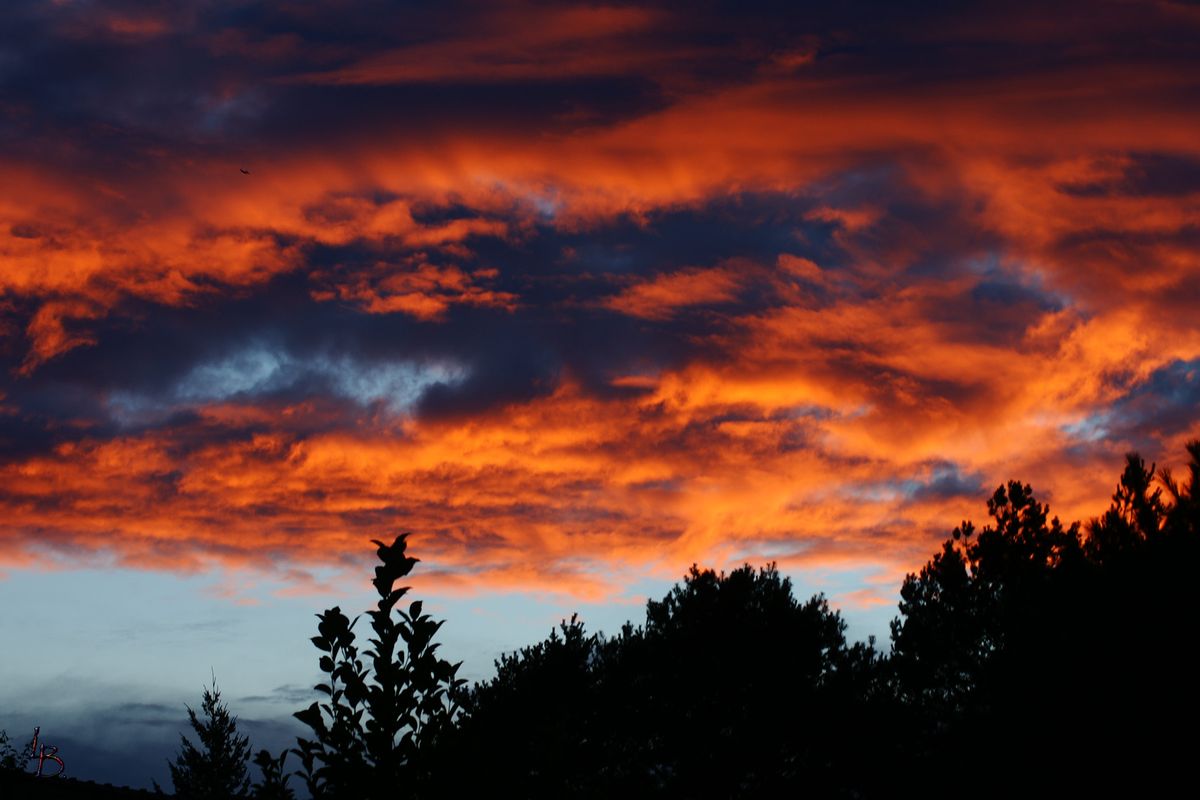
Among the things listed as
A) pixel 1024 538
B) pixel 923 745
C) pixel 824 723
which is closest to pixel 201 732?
pixel 824 723

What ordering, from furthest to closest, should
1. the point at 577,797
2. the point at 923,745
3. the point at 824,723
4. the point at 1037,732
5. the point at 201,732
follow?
the point at 201,732 → the point at 824,723 → the point at 923,745 → the point at 1037,732 → the point at 577,797

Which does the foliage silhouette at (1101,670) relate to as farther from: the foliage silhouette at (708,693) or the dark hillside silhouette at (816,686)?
the foliage silhouette at (708,693)

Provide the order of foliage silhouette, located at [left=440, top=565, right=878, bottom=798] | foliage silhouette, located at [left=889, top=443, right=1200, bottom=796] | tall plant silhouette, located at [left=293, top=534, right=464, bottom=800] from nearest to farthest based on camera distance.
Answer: tall plant silhouette, located at [left=293, top=534, right=464, bottom=800] → foliage silhouette, located at [left=889, top=443, right=1200, bottom=796] → foliage silhouette, located at [left=440, top=565, right=878, bottom=798]

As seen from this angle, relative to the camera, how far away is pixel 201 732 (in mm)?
60250

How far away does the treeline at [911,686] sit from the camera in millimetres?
20375

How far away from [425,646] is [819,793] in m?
37.3

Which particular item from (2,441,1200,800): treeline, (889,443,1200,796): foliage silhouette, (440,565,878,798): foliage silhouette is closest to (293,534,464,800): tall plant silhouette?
(2,441,1200,800): treeline

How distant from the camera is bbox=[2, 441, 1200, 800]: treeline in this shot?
802 inches

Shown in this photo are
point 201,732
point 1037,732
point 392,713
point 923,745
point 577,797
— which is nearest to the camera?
point 392,713

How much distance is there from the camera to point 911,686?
43156mm

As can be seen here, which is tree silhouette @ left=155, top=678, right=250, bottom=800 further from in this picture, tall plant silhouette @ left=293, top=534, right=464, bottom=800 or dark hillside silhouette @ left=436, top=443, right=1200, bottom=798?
tall plant silhouette @ left=293, top=534, right=464, bottom=800

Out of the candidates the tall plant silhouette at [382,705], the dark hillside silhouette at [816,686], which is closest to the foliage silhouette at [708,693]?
the dark hillside silhouette at [816,686]

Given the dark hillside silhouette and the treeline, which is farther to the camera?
the dark hillside silhouette

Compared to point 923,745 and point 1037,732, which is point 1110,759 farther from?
point 923,745
